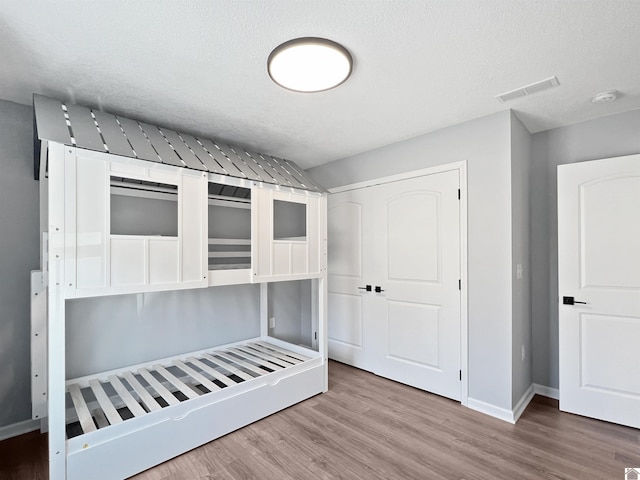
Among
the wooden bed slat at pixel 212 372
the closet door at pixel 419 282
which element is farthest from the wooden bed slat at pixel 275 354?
the closet door at pixel 419 282

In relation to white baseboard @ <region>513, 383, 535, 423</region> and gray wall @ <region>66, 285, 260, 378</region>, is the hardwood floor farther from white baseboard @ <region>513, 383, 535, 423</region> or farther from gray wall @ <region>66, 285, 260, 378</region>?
gray wall @ <region>66, 285, 260, 378</region>

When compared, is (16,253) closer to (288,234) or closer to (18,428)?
(18,428)

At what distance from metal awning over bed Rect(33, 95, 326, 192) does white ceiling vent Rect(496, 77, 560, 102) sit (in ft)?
5.45

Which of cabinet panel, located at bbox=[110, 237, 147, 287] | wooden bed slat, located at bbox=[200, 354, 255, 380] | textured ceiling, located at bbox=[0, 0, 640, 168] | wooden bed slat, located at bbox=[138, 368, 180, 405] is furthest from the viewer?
wooden bed slat, located at bbox=[200, 354, 255, 380]

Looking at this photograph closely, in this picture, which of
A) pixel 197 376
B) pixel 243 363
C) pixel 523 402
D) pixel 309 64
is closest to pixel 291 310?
pixel 243 363

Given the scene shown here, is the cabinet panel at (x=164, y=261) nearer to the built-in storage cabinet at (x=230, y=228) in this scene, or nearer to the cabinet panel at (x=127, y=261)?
the cabinet panel at (x=127, y=261)

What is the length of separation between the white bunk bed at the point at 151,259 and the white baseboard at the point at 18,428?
0.16m

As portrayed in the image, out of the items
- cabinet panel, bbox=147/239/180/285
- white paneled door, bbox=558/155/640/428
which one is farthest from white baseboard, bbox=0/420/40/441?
white paneled door, bbox=558/155/640/428

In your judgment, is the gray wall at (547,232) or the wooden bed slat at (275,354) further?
the wooden bed slat at (275,354)

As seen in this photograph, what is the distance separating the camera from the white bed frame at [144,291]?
5.65 feet

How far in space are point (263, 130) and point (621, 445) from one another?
3.64 meters

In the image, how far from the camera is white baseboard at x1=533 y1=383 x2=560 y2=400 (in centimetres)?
289

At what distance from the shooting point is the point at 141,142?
7.10ft

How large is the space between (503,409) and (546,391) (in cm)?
81
